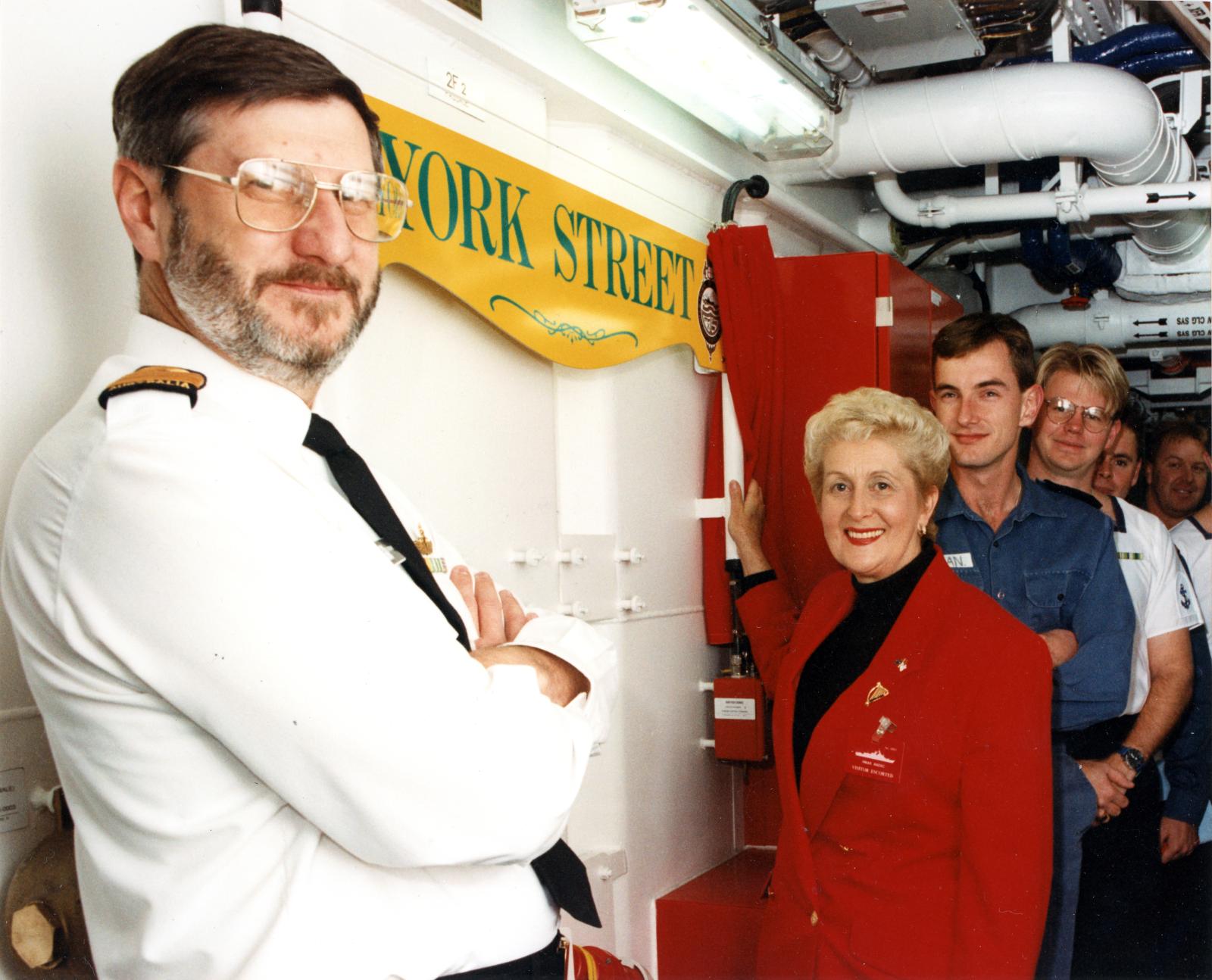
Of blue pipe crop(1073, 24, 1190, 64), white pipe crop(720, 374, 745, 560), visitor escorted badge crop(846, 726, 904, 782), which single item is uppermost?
blue pipe crop(1073, 24, 1190, 64)

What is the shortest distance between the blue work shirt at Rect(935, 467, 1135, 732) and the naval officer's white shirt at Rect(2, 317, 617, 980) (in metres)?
1.85

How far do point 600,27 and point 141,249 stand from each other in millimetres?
1593

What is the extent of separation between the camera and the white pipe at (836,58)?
11.8 ft

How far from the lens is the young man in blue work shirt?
268 cm

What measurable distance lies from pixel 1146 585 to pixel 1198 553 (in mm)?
809

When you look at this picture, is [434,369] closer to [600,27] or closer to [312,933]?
[600,27]

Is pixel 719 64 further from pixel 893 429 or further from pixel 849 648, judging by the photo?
pixel 849 648

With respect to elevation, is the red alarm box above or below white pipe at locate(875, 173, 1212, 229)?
below

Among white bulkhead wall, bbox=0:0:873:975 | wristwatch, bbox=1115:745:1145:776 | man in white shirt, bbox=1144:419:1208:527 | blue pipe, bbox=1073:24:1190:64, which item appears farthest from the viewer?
man in white shirt, bbox=1144:419:1208:527

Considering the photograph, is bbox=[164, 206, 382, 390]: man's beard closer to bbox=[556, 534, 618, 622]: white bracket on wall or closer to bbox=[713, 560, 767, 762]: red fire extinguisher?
bbox=[556, 534, 618, 622]: white bracket on wall

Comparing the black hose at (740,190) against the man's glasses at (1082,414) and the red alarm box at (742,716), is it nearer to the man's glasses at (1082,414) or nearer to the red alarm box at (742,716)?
the man's glasses at (1082,414)

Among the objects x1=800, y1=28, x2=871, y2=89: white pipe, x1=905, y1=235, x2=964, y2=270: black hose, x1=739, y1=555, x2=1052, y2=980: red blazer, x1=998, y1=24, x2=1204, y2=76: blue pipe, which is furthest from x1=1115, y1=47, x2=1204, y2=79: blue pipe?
x1=739, y1=555, x2=1052, y2=980: red blazer

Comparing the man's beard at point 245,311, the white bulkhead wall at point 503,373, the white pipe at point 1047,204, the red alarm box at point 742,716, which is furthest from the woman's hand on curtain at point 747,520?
the man's beard at point 245,311

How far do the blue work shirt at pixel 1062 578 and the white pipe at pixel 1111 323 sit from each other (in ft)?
12.9
